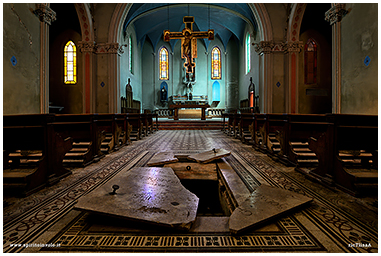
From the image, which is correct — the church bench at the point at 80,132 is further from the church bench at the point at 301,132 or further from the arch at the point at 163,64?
the arch at the point at 163,64

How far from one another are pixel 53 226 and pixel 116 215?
1.88ft

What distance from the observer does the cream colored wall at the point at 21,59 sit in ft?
18.5

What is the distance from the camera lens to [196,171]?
3.51 meters

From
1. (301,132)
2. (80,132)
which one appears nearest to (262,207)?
(301,132)

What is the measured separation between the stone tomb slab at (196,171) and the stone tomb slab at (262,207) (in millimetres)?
984

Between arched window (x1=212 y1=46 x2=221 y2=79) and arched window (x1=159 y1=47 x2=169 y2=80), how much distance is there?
4795 millimetres

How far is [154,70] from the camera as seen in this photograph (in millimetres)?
21000

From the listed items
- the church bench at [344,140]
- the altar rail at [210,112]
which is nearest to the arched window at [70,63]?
the altar rail at [210,112]

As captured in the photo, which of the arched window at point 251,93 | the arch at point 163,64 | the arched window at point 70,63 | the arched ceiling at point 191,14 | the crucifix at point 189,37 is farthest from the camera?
the arch at point 163,64

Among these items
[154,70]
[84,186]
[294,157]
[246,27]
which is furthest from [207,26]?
[84,186]

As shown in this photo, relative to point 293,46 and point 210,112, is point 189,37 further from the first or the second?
point 210,112

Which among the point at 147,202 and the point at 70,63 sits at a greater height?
the point at 70,63

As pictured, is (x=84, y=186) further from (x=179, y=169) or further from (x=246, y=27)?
(x=246, y=27)

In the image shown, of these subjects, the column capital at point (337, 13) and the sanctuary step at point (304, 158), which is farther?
the column capital at point (337, 13)
